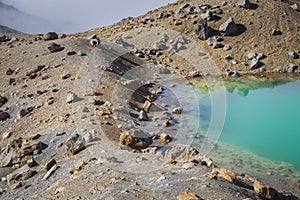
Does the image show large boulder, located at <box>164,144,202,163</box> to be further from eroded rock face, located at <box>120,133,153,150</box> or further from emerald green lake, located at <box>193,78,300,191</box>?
emerald green lake, located at <box>193,78,300,191</box>

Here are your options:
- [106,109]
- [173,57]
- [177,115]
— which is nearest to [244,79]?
[173,57]

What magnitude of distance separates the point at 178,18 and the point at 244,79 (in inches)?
532

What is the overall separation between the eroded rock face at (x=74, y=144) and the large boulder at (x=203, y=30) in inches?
991

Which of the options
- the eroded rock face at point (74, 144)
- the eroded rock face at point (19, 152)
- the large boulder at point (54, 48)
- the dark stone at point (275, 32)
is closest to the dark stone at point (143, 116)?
the eroded rock face at point (74, 144)

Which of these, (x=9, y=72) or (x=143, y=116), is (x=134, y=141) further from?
(x=9, y=72)

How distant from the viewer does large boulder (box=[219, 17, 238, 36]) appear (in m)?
38.6

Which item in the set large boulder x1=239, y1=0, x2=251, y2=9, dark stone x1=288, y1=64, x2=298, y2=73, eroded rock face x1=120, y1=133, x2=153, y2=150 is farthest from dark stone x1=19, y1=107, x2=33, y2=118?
large boulder x1=239, y1=0, x2=251, y2=9

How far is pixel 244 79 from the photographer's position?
3297 centimetres

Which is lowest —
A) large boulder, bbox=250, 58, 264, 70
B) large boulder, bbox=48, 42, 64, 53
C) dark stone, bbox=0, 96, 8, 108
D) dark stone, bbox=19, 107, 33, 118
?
dark stone, bbox=19, 107, 33, 118

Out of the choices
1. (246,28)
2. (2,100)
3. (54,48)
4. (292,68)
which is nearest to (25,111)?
(2,100)

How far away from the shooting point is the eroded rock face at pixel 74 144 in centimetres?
1668

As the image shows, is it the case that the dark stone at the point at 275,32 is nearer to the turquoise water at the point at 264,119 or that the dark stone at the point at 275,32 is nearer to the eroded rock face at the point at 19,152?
the turquoise water at the point at 264,119

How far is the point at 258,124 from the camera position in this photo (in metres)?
23.5

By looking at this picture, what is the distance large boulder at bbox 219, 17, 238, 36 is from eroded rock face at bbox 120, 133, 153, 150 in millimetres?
23567
